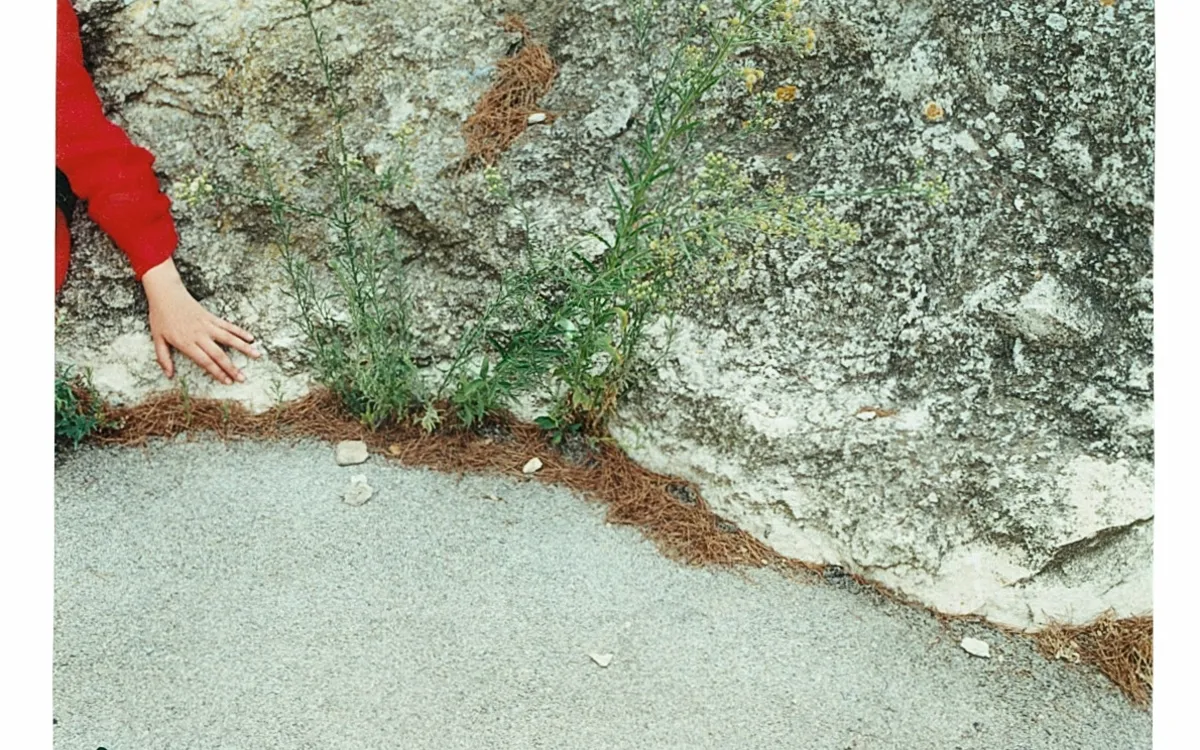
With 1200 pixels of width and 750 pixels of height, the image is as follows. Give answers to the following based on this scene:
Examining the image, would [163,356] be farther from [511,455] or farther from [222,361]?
[511,455]

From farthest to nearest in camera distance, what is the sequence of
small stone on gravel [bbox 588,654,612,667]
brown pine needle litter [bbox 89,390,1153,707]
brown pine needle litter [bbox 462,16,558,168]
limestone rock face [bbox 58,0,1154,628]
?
1. brown pine needle litter [bbox 462,16,558,168]
2. brown pine needle litter [bbox 89,390,1153,707]
3. limestone rock face [bbox 58,0,1154,628]
4. small stone on gravel [bbox 588,654,612,667]

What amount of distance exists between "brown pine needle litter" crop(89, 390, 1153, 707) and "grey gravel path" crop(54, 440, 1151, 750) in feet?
0.17

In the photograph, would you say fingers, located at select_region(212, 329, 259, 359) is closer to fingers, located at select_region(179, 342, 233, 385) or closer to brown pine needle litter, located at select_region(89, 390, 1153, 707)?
fingers, located at select_region(179, 342, 233, 385)

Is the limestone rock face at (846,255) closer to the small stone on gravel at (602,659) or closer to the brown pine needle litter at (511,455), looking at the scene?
the brown pine needle litter at (511,455)

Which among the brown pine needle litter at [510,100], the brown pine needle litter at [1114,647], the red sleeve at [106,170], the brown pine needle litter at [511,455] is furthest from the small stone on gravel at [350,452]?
the brown pine needle litter at [1114,647]

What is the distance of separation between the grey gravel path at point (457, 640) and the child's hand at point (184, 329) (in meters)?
0.26

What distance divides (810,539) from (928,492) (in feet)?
0.99

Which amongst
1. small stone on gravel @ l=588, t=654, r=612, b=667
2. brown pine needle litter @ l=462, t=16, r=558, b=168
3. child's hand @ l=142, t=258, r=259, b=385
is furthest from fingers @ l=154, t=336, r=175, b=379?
small stone on gravel @ l=588, t=654, r=612, b=667

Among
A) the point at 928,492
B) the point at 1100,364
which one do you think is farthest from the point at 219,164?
the point at 1100,364

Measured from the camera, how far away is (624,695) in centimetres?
233

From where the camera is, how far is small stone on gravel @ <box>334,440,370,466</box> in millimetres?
2773

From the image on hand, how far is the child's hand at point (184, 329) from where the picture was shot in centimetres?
281
